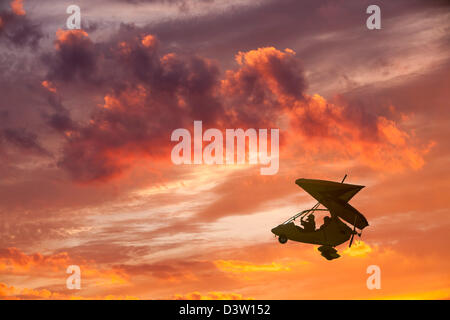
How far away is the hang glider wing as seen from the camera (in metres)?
61.7

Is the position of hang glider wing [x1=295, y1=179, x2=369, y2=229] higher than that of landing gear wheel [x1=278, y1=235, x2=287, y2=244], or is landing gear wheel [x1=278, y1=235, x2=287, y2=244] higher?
hang glider wing [x1=295, y1=179, x2=369, y2=229]

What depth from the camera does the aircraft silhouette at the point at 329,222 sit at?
6191cm

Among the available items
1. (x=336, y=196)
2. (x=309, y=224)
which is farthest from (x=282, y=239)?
(x=336, y=196)

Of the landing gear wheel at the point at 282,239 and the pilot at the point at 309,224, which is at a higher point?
the pilot at the point at 309,224

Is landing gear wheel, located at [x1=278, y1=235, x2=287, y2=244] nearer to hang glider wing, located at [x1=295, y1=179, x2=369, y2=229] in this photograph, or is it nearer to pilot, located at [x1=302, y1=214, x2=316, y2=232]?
pilot, located at [x1=302, y1=214, x2=316, y2=232]

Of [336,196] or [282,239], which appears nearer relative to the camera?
[336,196]

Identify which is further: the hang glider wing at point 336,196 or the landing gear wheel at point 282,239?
the landing gear wheel at point 282,239

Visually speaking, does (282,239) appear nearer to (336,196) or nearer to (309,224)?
(309,224)

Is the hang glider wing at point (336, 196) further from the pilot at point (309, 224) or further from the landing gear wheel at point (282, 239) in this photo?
the landing gear wheel at point (282, 239)

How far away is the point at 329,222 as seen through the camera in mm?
62875

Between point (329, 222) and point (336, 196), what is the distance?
2996mm

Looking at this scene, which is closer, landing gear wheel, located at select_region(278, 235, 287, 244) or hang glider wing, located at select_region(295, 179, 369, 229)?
hang glider wing, located at select_region(295, 179, 369, 229)
